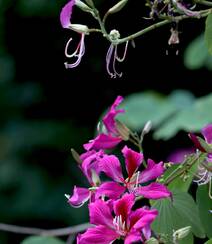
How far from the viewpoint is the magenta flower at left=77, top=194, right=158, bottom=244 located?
996 mm

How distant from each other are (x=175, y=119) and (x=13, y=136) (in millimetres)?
1440

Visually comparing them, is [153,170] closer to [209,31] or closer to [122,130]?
[122,130]

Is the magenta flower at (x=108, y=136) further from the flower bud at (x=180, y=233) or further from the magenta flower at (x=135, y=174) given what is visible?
the flower bud at (x=180, y=233)

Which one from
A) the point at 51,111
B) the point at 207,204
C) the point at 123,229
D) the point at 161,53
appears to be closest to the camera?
the point at 123,229

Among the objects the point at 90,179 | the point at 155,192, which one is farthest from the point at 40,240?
the point at 155,192

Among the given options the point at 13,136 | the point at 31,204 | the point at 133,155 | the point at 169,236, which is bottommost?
the point at 31,204

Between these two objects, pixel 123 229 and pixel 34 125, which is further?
pixel 34 125

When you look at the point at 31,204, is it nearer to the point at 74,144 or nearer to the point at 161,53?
the point at 74,144

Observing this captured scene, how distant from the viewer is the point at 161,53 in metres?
3.54

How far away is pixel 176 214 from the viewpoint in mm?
1115

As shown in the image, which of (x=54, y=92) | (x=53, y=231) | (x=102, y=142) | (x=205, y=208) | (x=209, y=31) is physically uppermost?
(x=209, y=31)

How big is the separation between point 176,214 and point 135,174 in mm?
92

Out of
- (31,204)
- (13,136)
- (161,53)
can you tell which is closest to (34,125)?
(13,136)

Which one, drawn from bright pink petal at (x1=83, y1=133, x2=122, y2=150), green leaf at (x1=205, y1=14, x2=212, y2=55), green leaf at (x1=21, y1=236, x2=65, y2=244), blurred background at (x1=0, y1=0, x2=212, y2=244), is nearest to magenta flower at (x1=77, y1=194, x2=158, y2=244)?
bright pink petal at (x1=83, y1=133, x2=122, y2=150)
